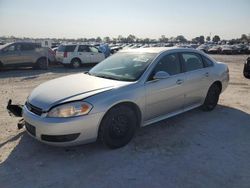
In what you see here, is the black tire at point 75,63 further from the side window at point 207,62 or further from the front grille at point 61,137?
the front grille at point 61,137

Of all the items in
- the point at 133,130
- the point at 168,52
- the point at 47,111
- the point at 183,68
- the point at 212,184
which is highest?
the point at 168,52

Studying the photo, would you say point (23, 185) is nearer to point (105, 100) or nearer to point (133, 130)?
point (105, 100)

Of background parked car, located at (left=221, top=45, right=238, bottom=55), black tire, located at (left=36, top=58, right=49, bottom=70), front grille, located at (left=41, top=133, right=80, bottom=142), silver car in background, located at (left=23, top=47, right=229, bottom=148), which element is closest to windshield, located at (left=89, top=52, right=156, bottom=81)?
silver car in background, located at (left=23, top=47, right=229, bottom=148)

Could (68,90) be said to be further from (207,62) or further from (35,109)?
(207,62)

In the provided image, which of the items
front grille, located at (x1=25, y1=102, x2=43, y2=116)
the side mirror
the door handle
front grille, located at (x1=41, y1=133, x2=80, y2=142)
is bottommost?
front grille, located at (x1=41, y1=133, x2=80, y2=142)

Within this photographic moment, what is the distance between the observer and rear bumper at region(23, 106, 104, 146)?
11.8 ft

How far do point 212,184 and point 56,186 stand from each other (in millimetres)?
1909

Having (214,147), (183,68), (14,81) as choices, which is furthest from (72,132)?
(14,81)

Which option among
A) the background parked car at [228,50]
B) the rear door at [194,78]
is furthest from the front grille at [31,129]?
the background parked car at [228,50]

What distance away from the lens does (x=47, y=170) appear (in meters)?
3.52

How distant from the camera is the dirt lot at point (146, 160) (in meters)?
3.27

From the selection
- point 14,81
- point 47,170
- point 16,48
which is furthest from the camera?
point 16,48

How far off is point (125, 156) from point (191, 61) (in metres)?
2.72

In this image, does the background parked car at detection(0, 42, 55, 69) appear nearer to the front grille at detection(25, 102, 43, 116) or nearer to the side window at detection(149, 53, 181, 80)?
the front grille at detection(25, 102, 43, 116)
